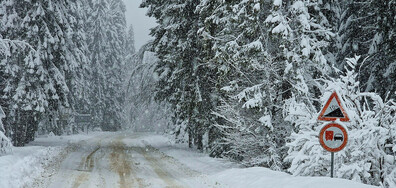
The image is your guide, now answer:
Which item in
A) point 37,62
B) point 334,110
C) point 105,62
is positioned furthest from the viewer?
point 105,62

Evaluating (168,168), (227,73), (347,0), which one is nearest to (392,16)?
(227,73)

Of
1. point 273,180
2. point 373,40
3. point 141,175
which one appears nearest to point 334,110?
point 273,180

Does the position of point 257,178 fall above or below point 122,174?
above

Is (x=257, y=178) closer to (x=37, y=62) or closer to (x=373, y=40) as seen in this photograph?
(x=373, y=40)

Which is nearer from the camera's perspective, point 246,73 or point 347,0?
point 246,73

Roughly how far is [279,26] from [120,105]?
5062 centimetres

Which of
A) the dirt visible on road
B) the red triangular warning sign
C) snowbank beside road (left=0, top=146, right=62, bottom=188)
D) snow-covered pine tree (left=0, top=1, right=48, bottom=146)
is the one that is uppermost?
snow-covered pine tree (left=0, top=1, right=48, bottom=146)

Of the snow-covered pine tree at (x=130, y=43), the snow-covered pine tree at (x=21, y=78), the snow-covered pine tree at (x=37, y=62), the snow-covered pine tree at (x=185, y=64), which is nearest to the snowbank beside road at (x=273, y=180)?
the snow-covered pine tree at (x=185, y=64)

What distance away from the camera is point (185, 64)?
66.4 ft

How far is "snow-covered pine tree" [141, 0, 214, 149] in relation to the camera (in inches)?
743

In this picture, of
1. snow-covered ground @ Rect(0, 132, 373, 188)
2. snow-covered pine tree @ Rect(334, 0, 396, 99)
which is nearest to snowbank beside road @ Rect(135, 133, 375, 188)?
snow-covered ground @ Rect(0, 132, 373, 188)

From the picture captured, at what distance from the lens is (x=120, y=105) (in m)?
59.8

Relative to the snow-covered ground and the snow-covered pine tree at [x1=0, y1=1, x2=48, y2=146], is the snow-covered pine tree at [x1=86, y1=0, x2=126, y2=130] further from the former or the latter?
the snow-covered ground

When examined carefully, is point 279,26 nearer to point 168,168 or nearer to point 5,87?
point 168,168
